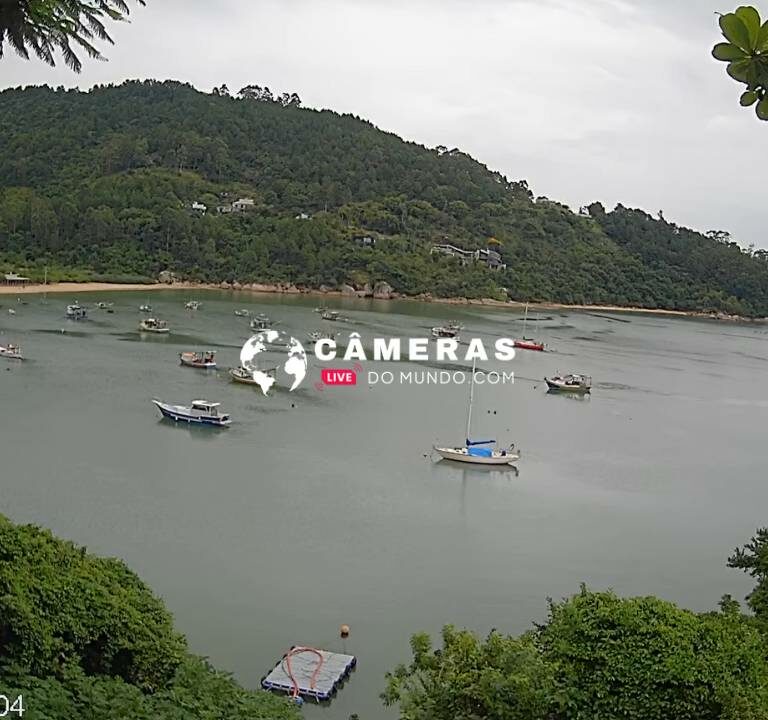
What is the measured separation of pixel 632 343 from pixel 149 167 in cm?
3232

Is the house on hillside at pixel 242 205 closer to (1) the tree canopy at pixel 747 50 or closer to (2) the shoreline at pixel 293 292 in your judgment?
(2) the shoreline at pixel 293 292

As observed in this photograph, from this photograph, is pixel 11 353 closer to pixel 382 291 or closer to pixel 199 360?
pixel 199 360

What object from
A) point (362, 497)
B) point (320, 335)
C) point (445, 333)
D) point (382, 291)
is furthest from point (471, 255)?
point (362, 497)

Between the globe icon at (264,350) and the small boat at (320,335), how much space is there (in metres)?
0.56

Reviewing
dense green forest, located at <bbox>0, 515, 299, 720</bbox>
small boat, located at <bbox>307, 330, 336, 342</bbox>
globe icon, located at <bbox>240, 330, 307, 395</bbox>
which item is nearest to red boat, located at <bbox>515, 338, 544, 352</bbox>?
small boat, located at <bbox>307, 330, 336, 342</bbox>

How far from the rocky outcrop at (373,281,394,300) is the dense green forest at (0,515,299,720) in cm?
3989

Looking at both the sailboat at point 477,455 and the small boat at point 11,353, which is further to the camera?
the small boat at point 11,353

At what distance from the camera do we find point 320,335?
2638 centimetres

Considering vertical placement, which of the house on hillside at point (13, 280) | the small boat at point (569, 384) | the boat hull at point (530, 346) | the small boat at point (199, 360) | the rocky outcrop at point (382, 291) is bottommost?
the small boat at point (199, 360)

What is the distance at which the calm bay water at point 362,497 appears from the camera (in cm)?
787

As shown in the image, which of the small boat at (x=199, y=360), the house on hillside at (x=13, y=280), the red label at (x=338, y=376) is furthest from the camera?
the house on hillside at (x=13, y=280)

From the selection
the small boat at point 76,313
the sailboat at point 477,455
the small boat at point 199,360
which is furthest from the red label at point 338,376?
the small boat at point 76,313

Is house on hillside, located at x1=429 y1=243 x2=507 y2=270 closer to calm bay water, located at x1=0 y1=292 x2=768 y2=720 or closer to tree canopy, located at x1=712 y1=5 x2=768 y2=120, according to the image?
calm bay water, located at x1=0 y1=292 x2=768 y2=720

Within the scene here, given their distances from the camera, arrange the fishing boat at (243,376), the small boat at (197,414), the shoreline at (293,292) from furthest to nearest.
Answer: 1. the shoreline at (293,292)
2. the fishing boat at (243,376)
3. the small boat at (197,414)
